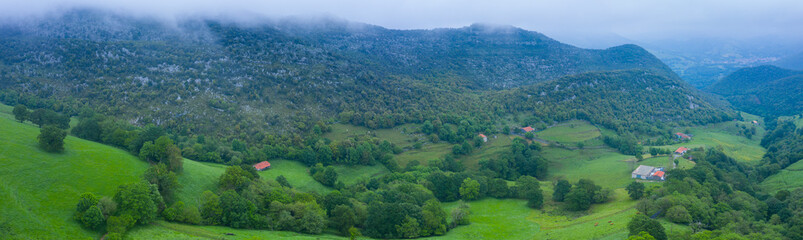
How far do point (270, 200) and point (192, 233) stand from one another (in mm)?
15495

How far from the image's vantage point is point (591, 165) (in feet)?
381

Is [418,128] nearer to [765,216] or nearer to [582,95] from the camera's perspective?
[582,95]

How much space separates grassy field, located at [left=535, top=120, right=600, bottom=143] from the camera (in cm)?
14150

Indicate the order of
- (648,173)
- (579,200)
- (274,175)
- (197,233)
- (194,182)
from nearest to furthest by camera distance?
(197,233) < (194,182) < (579,200) < (274,175) < (648,173)

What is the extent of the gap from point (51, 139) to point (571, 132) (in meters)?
153

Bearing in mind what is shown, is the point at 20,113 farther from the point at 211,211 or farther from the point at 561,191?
the point at 561,191

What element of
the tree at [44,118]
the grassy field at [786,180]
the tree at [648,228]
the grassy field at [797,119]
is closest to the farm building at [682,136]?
the grassy field at [786,180]

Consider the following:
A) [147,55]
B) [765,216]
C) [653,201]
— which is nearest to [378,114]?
[147,55]

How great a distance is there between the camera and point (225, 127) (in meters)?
120

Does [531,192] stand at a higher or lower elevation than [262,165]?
higher

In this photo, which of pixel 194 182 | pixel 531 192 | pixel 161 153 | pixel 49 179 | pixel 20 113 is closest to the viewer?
pixel 49 179

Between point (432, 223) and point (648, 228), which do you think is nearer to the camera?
point (648, 228)

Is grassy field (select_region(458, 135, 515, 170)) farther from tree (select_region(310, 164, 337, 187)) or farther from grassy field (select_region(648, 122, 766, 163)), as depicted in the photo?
grassy field (select_region(648, 122, 766, 163))

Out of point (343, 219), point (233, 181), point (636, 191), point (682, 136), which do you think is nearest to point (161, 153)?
point (233, 181)
